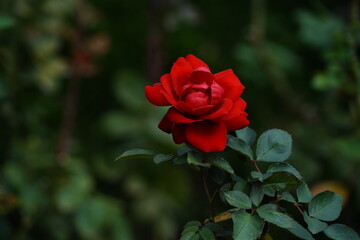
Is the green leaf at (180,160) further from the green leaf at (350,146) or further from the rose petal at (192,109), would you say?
the green leaf at (350,146)

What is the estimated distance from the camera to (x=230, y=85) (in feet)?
2.50

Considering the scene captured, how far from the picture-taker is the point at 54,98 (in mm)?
2305

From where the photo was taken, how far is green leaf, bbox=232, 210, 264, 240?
0.68 meters

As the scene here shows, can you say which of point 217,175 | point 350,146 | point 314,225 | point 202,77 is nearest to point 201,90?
point 202,77

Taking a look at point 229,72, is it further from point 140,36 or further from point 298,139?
point 140,36

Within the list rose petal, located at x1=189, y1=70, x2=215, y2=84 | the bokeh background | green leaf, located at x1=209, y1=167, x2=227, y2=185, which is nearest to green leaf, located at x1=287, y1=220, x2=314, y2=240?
green leaf, located at x1=209, y1=167, x2=227, y2=185

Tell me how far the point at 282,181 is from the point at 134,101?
143cm

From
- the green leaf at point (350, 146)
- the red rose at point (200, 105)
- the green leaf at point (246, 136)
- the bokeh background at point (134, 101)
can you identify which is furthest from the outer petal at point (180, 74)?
the green leaf at point (350, 146)

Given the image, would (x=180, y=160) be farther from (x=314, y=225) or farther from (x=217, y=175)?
(x=314, y=225)

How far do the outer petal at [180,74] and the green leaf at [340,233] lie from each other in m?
0.27

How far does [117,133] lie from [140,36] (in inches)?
23.2

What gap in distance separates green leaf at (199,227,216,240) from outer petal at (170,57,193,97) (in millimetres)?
180

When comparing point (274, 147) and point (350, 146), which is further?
point (350, 146)

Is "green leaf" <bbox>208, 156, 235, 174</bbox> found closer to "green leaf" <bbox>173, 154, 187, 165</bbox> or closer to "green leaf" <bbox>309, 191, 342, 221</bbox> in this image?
"green leaf" <bbox>173, 154, 187, 165</bbox>
